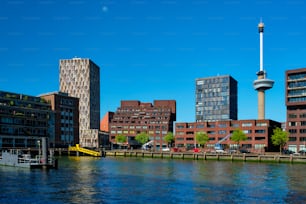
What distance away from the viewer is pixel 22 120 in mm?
179500

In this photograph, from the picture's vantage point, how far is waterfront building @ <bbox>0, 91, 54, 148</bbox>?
170 metres

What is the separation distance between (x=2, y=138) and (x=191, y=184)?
122675 millimetres

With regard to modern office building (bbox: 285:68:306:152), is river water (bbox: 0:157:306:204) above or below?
below

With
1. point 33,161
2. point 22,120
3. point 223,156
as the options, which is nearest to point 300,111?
point 223,156

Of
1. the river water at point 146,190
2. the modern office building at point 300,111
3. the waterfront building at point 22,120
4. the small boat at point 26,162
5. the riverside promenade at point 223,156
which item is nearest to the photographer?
the river water at point 146,190

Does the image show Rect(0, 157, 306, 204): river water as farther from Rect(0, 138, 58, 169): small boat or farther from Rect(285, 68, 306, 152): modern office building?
Rect(285, 68, 306, 152): modern office building

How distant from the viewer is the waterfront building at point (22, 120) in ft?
557

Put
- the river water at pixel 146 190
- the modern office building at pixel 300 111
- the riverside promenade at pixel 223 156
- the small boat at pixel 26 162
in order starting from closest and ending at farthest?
the river water at pixel 146 190
the small boat at pixel 26 162
the riverside promenade at pixel 223 156
the modern office building at pixel 300 111

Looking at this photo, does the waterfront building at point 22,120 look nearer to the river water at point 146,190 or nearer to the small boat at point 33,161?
the small boat at point 33,161

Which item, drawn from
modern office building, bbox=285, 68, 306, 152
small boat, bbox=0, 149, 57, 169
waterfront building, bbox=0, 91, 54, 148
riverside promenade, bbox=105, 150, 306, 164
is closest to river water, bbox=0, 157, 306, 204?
small boat, bbox=0, 149, 57, 169

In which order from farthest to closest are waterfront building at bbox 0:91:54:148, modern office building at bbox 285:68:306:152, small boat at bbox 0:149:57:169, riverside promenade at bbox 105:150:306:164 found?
1. modern office building at bbox 285:68:306:152
2. waterfront building at bbox 0:91:54:148
3. riverside promenade at bbox 105:150:306:164
4. small boat at bbox 0:149:57:169

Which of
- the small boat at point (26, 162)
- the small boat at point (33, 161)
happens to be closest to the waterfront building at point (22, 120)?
the small boat at point (26, 162)

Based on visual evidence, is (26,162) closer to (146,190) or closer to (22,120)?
(146,190)

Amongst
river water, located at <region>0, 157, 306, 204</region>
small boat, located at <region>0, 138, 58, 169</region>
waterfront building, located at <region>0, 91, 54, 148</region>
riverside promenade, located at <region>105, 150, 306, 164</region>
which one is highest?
waterfront building, located at <region>0, 91, 54, 148</region>
